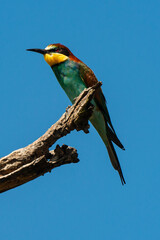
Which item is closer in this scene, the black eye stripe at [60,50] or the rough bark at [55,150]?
the rough bark at [55,150]

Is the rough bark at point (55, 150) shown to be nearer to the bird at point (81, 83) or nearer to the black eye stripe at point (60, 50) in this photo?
the bird at point (81, 83)

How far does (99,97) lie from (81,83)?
0.24m

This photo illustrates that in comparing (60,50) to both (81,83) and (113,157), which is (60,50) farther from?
(113,157)

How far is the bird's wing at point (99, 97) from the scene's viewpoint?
3584mm

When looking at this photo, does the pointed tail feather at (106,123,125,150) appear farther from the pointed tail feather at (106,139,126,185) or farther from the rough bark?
the rough bark

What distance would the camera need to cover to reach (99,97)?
3.66 m

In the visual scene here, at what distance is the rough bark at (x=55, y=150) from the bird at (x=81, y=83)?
0.94 m

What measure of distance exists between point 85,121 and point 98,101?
3.39 ft

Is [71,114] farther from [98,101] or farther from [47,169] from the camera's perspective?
[98,101]

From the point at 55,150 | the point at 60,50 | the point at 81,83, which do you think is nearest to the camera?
the point at 55,150

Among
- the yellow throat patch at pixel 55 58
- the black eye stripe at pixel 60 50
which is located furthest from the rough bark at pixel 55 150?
the black eye stripe at pixel 60 50

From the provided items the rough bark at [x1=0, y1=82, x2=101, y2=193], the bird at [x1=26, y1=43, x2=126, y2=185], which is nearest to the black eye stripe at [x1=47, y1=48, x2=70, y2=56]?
the bird at [x1=26, y1=43, x2=126, y2=185]

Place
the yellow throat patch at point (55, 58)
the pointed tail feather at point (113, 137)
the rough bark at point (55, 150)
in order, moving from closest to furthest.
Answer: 1. the rough bark at point (55, 150)
2. the pointed tail feather at point (113, 137)
3. the yellow throat patch at point (55, 58)

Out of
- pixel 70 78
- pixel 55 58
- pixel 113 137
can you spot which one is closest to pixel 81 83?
pixel 70 78
